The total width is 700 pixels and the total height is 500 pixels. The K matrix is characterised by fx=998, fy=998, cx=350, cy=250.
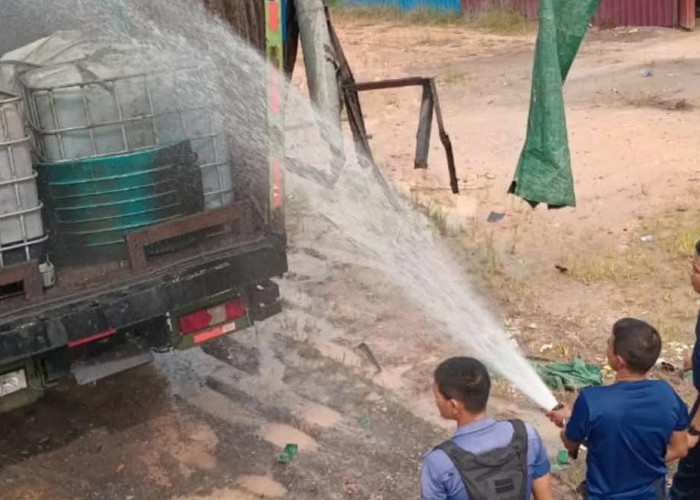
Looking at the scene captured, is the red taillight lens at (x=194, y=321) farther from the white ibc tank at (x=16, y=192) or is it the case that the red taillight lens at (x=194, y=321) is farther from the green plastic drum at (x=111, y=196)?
the white ibc tank at (x=16, y=192)

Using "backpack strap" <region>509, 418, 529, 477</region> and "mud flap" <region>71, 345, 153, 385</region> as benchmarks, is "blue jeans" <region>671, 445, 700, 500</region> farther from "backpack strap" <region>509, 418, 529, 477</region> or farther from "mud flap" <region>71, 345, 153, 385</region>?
"mud flap" <region>71, 345, 153, 385</region>

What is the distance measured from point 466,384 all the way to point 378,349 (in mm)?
2647

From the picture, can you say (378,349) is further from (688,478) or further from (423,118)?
(688,478)

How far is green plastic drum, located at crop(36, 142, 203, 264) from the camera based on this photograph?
3.97 metres

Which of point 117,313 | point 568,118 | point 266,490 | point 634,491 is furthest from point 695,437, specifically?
point 568,118

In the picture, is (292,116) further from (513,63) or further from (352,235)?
(513,63)

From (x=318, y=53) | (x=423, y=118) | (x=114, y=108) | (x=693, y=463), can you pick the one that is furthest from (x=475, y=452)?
(x=423, y=118)

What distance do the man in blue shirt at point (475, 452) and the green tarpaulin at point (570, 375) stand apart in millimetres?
2067

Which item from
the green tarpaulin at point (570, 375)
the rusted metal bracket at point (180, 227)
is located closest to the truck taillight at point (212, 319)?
the rusted metal bracket at point (180, 227)

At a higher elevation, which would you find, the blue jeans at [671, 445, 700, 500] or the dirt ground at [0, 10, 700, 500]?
the blue jeans at [671, 445, 700, 500]

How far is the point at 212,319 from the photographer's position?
4.27 metres

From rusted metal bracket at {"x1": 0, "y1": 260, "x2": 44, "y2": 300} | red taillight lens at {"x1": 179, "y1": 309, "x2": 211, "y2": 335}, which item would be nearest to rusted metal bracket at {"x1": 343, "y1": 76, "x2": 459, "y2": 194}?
red taillight lens at {"x1": 179, "y1": 309, "x2": 211, "y2": 335}

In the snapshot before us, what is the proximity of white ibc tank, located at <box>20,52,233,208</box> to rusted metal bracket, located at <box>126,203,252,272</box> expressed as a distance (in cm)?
23

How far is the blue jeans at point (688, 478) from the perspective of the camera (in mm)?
3570
